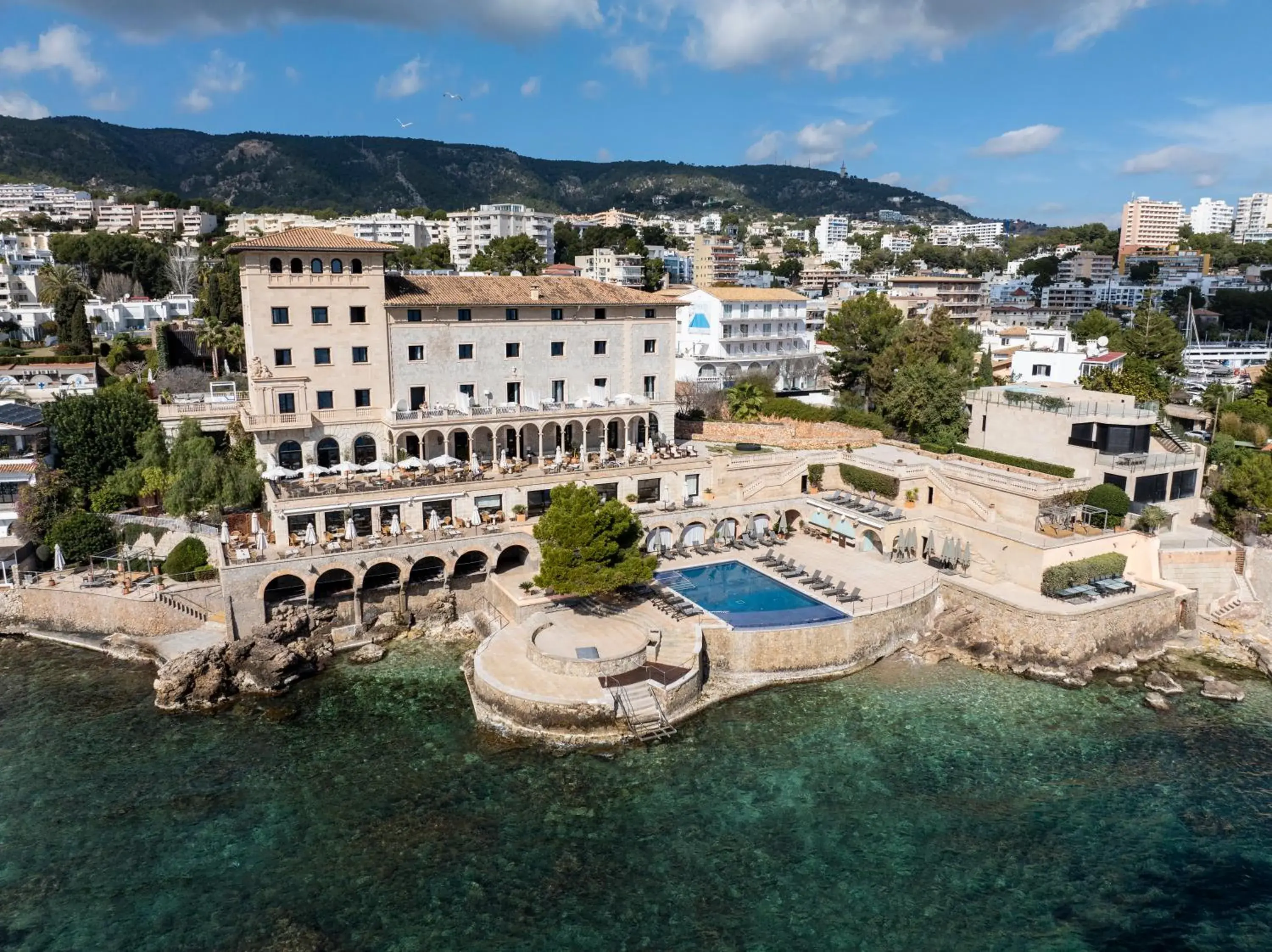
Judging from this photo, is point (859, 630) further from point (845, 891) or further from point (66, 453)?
point (66, 453)

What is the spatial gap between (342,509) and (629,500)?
16.5m

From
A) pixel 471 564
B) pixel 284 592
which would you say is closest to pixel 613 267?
pixel 471 564

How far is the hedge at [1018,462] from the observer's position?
50969 millimetres

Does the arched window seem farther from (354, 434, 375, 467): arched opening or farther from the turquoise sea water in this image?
the turquoise sea water

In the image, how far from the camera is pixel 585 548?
Answer: 1511 inches

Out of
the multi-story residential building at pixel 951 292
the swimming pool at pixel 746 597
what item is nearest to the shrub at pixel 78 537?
the swimming pool at pixel 746 597

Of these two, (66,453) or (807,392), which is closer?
(66,453)

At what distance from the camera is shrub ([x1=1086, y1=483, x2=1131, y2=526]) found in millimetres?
46594

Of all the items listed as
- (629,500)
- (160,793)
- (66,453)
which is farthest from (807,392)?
(160,793)

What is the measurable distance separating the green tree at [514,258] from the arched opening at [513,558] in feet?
241

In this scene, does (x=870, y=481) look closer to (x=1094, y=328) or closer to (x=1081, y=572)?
(x=1081, y=572)

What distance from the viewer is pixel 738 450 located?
189ft

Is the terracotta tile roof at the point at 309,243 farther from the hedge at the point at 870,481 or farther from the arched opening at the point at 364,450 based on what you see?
the hedge at the point at 870,481

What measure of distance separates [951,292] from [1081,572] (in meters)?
105
